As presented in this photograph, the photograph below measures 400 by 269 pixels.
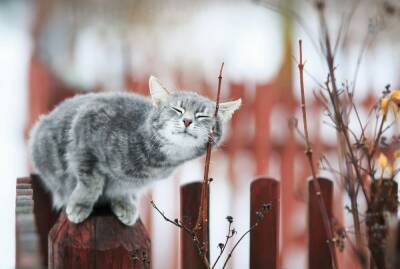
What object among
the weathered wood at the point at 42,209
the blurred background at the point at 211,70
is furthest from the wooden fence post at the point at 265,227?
the blurred background at the point at 211,70

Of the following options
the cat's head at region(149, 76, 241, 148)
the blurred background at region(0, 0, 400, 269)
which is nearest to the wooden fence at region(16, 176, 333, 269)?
→ the cat's head at region(149, 76, 241, 148)

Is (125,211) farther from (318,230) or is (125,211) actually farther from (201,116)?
(318,230)

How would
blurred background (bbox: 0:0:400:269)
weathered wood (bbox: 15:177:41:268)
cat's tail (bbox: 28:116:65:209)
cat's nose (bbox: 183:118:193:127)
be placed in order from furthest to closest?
1. blurred background (bbox: 0:0:400:269)
2. cat's tail (bbox: 28:116:65:209)
3. cat's nose (bbox: 183:118:193:127)
4. weathered wood (bbox: 15:177:41:268)

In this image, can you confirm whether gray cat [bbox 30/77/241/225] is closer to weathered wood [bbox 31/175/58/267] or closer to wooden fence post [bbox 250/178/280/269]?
weathered wood [bbox 31/175/58/267]

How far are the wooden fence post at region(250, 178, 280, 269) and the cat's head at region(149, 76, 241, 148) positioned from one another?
0.25 m

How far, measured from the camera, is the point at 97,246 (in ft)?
3.80

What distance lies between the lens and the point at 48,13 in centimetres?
357

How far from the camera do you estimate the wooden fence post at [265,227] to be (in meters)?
1.33

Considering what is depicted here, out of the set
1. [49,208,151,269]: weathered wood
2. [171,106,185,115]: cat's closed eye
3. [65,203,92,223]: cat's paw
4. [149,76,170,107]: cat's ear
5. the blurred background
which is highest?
the blurred background

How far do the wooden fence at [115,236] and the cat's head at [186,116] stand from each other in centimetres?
23

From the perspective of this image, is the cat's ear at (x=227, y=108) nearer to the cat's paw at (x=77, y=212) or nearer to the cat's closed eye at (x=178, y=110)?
the cat's closed eye at (x=178, y=110)

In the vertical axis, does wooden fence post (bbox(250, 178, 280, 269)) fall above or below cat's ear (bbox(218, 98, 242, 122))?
below

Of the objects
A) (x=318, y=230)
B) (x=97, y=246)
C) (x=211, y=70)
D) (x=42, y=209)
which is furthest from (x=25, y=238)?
(x=211, y=70)

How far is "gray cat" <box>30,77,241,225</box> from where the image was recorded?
1.10 m
